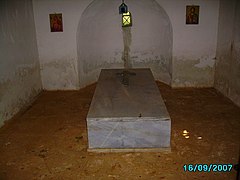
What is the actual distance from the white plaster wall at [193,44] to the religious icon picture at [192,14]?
8 cm

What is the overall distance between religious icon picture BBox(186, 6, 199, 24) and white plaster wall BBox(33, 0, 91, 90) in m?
2.58

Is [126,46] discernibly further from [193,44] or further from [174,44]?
[193,44]

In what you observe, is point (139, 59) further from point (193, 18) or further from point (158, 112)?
point (158, 112)

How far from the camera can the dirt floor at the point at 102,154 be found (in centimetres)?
354

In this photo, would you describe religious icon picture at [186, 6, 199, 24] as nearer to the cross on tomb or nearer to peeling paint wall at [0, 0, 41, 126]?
the cross on tomb

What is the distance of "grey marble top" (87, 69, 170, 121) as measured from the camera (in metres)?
3.81

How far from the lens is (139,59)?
8000 millimetres

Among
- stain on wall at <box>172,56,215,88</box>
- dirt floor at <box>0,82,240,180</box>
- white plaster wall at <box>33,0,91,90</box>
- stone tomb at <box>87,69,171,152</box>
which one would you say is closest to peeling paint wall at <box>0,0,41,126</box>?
white plaster wall at <box>33,0,91,90</box>

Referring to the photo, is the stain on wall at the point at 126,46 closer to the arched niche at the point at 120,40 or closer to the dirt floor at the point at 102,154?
the arched niche at the point at 120,40

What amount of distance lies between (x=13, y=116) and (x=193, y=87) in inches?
188

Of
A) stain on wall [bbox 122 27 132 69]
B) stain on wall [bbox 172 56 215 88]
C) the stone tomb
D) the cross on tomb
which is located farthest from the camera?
stain on wall [bbox 122 27 132 69]

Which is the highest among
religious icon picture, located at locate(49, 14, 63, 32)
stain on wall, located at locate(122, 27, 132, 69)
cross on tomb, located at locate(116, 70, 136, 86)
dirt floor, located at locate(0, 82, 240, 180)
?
religious icon picture, located at locate(49, 14, 63, 32)

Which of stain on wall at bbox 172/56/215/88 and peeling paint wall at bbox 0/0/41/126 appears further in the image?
stain on wall at bbox 172/56/215/88

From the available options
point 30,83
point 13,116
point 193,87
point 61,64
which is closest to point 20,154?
point 13,116
